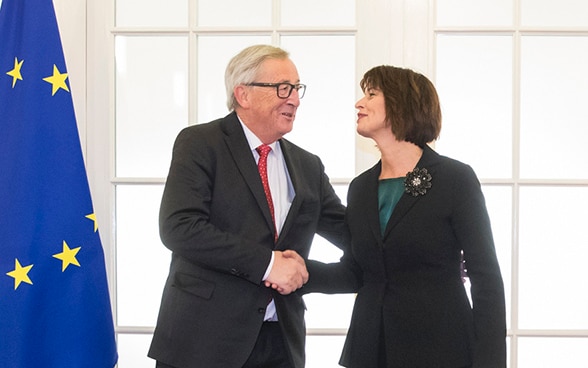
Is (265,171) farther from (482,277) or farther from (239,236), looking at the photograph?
(482,277)

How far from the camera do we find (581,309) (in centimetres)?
272

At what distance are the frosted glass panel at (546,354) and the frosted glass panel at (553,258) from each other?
68 millimetres

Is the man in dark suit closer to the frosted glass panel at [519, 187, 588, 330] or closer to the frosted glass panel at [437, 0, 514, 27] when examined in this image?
the frosted glass panel at [437, 0, 514, 27]

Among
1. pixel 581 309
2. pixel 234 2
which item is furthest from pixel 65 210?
pixel 581 309

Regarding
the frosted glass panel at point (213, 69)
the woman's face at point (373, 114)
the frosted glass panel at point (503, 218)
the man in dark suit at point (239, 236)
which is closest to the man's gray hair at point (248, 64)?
the man in dark suit at point (239, 236)

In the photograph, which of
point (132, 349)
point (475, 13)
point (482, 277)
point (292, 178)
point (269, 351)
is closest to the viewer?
point (482, 277)

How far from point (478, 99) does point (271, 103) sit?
35.0 inches

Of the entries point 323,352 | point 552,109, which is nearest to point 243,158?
point 323,352

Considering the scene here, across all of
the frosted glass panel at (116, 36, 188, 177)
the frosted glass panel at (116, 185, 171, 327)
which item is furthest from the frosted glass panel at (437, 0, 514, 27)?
the frosted glass panel at (116, 185, 171, 327)

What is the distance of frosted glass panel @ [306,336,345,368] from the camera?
2.81 metres

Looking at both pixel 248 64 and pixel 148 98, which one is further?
pixel 148 98

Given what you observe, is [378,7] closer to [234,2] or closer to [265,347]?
[234,2]

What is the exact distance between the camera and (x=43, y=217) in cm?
236

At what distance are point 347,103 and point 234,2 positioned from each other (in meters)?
0.56
